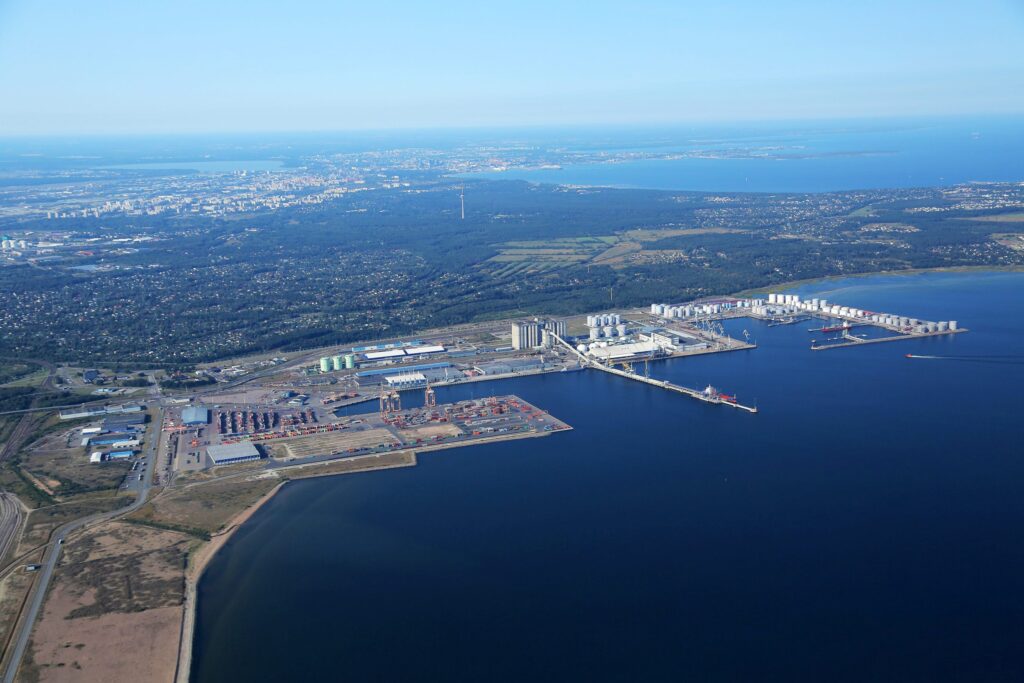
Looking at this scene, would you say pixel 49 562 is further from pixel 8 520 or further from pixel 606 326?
pixel 606 326

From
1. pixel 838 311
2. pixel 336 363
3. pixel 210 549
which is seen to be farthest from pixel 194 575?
pixel 838 311

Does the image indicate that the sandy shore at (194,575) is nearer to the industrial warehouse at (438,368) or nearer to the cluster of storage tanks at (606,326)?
the industrial warehouse at (438,368)

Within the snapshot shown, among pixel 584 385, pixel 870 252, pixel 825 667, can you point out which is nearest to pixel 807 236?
pixel 870 252

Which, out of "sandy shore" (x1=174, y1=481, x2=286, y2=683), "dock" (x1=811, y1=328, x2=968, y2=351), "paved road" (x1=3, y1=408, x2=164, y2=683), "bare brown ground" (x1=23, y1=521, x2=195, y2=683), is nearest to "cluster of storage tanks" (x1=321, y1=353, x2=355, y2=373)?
"paved road" (x1=3, y1=408, x2=164, y2=683)

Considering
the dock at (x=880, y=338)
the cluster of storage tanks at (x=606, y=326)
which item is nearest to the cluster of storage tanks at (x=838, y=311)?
the dock at (x=880, y=338)

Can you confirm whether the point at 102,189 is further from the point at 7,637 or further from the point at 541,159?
the point at 7,637
